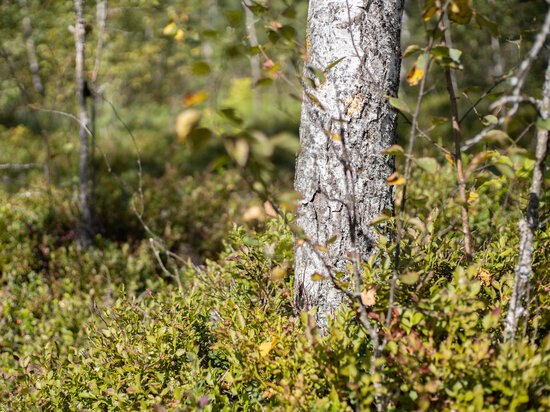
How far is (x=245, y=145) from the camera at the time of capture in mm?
955

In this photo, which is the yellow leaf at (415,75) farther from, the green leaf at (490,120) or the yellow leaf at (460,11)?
the green leaf at (490,120)

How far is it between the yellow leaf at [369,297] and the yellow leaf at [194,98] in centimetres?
101

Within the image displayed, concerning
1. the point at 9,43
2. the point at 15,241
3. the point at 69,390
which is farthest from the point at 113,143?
the point at 69,390

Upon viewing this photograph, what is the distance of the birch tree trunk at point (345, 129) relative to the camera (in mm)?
1703

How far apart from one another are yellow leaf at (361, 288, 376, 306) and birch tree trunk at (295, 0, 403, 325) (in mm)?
229

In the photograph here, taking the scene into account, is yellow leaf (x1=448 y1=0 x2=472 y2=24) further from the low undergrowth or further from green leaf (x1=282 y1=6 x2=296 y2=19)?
the low undergrowth

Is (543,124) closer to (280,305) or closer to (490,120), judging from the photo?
(490,120)

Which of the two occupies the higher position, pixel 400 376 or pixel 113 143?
pixel 400 376

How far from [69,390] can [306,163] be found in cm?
150

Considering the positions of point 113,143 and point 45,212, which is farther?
point 113,143

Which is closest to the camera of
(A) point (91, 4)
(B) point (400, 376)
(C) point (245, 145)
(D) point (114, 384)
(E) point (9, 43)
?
(C) point (245, 145)

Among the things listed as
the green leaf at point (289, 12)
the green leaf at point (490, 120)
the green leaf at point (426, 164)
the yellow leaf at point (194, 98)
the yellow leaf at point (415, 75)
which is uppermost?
the green leaf at point (289, 12)

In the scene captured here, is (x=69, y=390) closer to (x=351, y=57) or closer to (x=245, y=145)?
(x=245, y=145)

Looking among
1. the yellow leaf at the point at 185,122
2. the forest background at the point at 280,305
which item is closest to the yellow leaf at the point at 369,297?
the forest background at the point at 280,305
